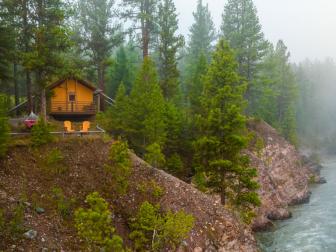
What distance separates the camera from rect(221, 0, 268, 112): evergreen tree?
171ft

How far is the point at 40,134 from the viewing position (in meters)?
24.6

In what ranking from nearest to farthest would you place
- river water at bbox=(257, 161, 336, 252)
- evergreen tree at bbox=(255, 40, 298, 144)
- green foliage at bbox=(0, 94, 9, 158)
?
green foliage at bbox=(0, 94, 9, 158) → river water at bbox=(257, 161, 336, 252) → evergreen tree at bbox=(255, 40, 298, 144)

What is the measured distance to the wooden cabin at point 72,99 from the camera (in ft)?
123

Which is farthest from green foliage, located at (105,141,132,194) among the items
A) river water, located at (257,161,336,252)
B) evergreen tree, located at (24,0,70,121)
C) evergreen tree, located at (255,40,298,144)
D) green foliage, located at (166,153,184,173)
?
evergreen tree, located at (255,40,298,144)

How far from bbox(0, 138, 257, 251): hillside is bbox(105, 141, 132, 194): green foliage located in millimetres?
464

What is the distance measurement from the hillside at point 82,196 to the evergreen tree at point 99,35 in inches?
717

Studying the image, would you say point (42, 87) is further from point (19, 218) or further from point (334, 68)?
point (334, 68)

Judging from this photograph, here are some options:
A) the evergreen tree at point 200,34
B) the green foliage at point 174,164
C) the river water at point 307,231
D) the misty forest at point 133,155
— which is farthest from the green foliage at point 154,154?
the evergreen tree at point 200,34

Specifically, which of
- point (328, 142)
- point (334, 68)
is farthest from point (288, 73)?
point (334, 68)

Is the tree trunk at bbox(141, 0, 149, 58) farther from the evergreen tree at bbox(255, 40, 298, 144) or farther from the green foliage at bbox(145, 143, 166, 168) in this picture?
the evergreen tree at bbox(255, 40, 298, 144)

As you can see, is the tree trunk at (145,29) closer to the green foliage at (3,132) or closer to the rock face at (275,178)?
the rock face at (275,178)

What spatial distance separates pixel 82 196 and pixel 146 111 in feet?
35.9

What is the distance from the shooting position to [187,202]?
24531mm

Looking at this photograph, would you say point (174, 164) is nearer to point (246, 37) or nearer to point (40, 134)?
point (40, 134)
